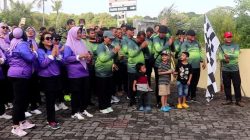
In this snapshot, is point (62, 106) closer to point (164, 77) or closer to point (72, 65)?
point (72, 65)

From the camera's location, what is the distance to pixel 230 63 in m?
8.90

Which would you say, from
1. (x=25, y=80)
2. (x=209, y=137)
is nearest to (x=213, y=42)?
(x=209, y=137)

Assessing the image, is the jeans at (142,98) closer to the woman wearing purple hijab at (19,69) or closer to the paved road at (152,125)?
the paved road at (152,125)

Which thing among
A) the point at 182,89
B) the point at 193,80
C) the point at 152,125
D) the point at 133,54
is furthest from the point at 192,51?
the point at 152,125

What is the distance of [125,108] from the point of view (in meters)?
8.66

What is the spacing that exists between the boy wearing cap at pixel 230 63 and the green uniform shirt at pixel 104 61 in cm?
288

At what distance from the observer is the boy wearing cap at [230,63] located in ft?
29.0

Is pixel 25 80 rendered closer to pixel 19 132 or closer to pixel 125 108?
pixel 19 132

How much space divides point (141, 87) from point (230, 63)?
2.37m

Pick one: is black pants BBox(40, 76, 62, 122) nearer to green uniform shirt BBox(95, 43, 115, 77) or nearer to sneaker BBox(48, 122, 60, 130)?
sneaker BBox(48, 122, 60, 130)

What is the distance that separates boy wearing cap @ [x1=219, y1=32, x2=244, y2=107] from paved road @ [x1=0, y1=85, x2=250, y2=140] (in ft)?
1.91

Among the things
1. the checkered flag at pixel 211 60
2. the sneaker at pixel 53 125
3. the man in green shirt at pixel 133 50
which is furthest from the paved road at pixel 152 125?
the man in green shirt at pixel 133 50

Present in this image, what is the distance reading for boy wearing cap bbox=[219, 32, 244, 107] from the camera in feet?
29.0

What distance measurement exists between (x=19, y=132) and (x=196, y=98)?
17.5ft
